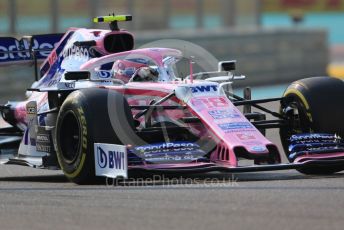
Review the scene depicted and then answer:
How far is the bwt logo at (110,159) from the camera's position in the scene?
8680 mm

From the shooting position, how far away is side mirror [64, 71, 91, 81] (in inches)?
383

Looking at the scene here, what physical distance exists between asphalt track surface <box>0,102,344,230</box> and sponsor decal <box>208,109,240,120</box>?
565 millimetres

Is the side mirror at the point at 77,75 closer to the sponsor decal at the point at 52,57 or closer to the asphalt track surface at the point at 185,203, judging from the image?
the asphalt track surface at the point at 185,203

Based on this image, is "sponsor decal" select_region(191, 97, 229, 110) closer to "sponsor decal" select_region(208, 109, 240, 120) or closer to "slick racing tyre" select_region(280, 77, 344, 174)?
"sponsor decal" select_region(208, 109, 240, 120)

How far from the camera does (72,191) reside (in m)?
8.57

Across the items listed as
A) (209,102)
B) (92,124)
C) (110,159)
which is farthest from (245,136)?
(92,124)

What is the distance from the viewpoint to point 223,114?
29.7ft

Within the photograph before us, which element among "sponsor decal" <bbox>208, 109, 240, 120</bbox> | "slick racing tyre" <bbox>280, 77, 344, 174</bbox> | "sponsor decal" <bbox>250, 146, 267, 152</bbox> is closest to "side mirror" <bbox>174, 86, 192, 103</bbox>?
"sponsor decal" <bbox>208, 109, 240, 120</bbox>

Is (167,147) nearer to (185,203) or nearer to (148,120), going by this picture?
(148,120)

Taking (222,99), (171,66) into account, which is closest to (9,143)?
(171,66)

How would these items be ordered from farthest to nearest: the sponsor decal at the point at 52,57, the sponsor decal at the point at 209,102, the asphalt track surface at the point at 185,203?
the sponsor decal at the point at 52,57
the sponsor decal at the point at 209,102
the asphalt track surface at the point at 185,203

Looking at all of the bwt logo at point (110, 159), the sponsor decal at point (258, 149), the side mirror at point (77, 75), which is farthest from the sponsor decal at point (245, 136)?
the side mirror at point (77, 75)

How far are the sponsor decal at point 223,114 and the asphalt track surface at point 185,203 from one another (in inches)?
22.3

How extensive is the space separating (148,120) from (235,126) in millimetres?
908
